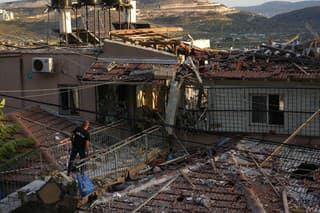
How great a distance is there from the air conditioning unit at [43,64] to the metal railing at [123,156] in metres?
4.85

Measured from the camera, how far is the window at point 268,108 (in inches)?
700

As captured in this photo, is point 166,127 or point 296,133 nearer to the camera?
point 296,133

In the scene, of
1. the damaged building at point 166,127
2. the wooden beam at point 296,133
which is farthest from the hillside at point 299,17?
the wooden beam at point 296,133

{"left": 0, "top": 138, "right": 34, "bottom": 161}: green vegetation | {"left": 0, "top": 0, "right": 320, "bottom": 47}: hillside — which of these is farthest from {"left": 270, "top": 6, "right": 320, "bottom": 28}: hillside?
{"left": 0, "top": 138, "right": 34, "bottom": 161}: green vegetation

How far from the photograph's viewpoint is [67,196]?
13516 millimetres

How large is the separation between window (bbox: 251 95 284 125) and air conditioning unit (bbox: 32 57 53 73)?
8223 millimetres

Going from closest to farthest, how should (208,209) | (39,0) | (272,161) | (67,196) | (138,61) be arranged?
1. (208,209)
2. (67,196)
3. (272,161)
4. (138,61)
5. (39,0)

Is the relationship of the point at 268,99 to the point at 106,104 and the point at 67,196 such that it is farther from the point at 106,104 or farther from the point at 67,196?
the point at 67,196

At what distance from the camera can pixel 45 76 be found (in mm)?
20828

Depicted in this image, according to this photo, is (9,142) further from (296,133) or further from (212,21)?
(212,21)

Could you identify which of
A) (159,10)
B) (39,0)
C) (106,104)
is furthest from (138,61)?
(39,0)

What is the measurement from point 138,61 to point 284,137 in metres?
6.13

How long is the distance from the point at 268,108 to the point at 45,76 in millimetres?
9324

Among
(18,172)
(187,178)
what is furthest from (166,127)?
(18,172)
